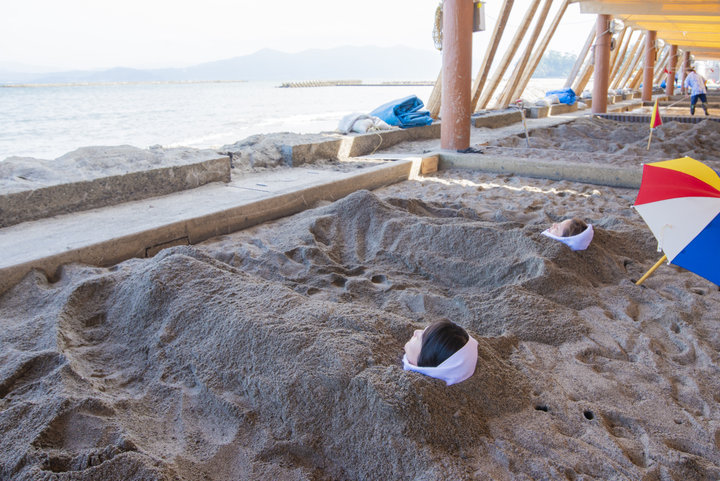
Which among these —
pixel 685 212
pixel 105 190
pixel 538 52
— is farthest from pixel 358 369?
pixel 538 52

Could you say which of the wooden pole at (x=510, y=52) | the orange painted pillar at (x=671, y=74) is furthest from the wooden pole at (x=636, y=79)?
the wooden pole at (x=510, y=52)

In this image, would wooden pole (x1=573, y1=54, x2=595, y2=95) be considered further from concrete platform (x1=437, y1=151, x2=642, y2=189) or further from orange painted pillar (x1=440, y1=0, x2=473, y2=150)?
concrete platform (x1=437, y1=151, x2=642, y2=189)

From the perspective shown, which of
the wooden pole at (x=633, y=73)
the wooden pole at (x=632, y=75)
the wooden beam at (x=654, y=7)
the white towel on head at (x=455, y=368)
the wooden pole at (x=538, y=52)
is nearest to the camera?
the white towel on head at (x=455, y=368)

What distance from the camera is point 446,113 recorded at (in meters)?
6.73

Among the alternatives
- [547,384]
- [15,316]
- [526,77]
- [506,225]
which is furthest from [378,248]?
[526,77]

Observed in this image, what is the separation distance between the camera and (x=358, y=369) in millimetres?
1751

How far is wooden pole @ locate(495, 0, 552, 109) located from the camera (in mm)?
11055

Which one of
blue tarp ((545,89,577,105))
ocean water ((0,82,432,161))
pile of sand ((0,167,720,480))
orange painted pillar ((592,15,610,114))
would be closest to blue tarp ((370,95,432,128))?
ocean water ((0,82,432,161))

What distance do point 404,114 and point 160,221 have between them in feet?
17.7

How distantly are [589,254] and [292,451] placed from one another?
2267mm

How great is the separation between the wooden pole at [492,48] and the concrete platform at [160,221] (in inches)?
239

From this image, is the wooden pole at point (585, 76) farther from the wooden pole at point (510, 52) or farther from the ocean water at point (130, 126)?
the ocean water at point (130, 126)

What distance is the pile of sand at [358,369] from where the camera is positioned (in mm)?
1540

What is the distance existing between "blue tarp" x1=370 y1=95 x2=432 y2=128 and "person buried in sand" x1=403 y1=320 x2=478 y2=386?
6666mm
